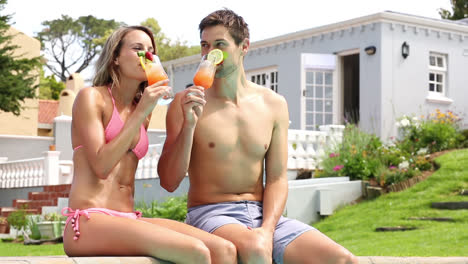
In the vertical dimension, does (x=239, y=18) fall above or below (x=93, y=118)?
above

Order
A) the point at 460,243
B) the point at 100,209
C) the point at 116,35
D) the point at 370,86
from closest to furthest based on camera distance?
1. the point at 100,209
2. the point at 116,35
3. the point at 460,243
4. the point at 370,86

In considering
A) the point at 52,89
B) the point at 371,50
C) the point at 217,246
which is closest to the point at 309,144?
the point at 371,50

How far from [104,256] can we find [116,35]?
1044 millimetres

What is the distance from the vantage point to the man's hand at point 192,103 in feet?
10.3

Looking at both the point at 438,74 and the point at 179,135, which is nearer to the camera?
the point at 179,135

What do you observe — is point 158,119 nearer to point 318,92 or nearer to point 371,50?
point 318,92

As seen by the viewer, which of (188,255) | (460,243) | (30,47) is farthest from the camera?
(30,47)

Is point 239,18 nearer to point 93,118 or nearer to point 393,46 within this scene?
point 93,118

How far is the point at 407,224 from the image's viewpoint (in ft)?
33.0

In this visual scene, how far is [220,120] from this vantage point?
140 inches

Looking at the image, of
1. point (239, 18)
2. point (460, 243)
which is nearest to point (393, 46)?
point (460, 243)

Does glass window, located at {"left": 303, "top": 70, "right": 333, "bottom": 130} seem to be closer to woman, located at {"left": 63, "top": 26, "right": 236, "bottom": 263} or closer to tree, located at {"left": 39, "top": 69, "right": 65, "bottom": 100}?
woman, located at {"left": 63, "top": 26, "right": 236, "bottom": 263}

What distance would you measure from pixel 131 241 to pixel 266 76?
16.8 m

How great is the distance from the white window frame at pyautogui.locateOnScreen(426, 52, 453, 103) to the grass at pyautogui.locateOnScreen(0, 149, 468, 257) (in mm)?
4266
